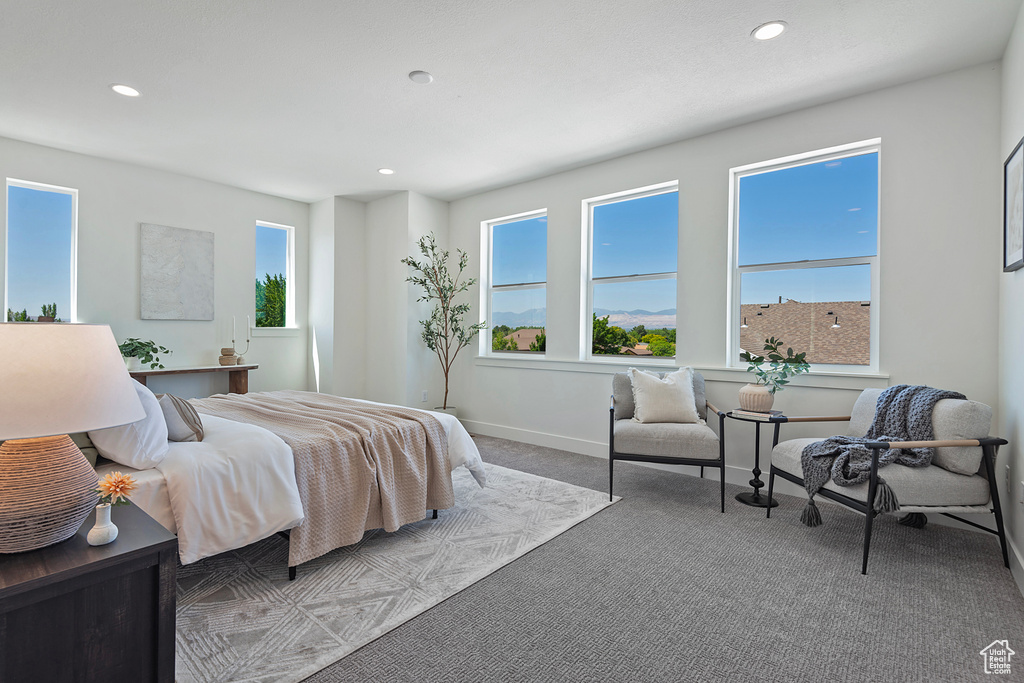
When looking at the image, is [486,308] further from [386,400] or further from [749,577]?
[749,577]

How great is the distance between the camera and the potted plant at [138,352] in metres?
4.46

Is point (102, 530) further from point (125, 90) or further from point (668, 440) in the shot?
point (125, 90)

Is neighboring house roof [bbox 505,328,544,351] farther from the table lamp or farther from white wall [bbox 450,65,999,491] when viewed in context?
the table lamp

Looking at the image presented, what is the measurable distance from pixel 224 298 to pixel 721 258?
4.83 meters

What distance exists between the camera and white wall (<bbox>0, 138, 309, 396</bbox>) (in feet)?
14.5

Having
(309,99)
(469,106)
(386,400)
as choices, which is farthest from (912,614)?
(386,400)

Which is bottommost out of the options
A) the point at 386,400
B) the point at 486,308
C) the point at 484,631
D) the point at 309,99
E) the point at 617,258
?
the point at 484,631

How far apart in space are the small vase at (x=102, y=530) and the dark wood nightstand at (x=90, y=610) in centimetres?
2

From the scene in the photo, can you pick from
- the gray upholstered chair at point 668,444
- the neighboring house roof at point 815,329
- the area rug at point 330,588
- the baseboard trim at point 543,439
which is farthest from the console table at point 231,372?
the neighboring house roof at point 815,329

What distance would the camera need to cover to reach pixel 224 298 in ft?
17.5

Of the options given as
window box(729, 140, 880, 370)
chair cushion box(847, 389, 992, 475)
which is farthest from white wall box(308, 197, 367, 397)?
chair cushion box(847, 389, 992, 475)

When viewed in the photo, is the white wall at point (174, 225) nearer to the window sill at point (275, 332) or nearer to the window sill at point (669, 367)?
the window sill at point (275, 332)

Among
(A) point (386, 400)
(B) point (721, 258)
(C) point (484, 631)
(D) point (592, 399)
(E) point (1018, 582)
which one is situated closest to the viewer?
(C) point (484, 631)

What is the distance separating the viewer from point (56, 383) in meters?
1.09
